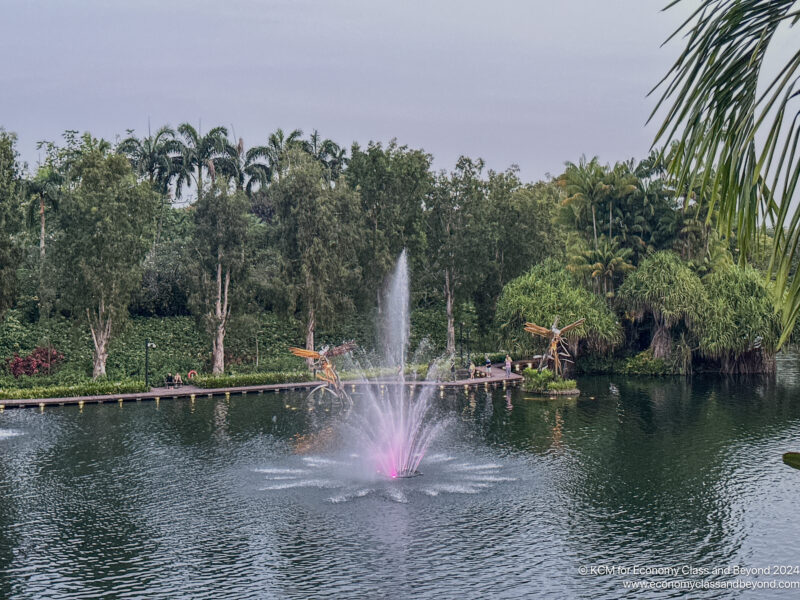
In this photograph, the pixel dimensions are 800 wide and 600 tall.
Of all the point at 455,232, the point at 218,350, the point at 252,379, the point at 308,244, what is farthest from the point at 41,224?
the point at 455,232

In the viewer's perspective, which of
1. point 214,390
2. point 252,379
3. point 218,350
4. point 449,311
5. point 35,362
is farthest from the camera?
point 449,311

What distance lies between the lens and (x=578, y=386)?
53.5 metres

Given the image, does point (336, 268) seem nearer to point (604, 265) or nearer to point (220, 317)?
point (220, 317)

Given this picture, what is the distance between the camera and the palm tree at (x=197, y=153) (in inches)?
2761

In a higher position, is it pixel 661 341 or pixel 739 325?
pixel 739 325

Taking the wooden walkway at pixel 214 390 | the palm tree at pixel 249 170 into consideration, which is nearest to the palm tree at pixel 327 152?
the palm tree at pixel 249 170

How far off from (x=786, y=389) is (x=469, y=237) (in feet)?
84.7

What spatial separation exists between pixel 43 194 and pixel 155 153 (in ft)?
38.2

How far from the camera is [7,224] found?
167 ft

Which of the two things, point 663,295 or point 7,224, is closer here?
point 7,224

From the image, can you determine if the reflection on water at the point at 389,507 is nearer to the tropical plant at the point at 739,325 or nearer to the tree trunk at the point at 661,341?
the tropical plant at the point at 739,325

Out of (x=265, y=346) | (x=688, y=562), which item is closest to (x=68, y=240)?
(x=265, y=346)

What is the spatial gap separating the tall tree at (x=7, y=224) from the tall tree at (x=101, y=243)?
2.68 metres

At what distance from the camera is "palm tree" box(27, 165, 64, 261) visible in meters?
60.0
